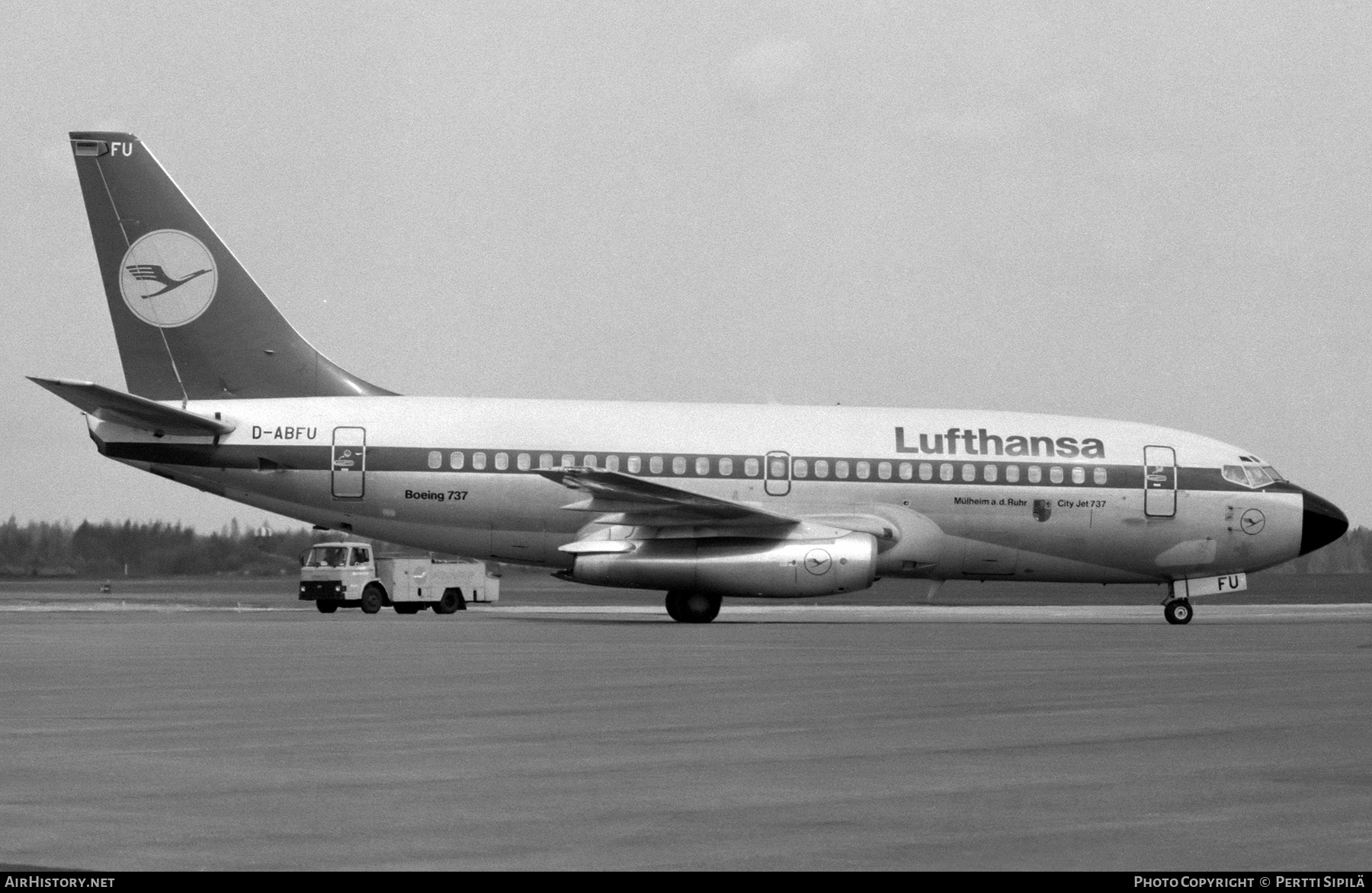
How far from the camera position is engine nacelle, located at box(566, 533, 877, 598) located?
35.0m

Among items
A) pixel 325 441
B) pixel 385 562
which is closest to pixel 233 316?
pixel 325 441

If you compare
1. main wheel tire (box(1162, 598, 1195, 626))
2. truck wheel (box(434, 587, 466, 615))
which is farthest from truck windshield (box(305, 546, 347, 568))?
main wheel tire (box(1162, 598, 1195, 626))

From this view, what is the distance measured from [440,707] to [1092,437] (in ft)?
84.9

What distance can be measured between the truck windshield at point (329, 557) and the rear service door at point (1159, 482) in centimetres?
2019

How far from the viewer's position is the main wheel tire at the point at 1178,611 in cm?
3797

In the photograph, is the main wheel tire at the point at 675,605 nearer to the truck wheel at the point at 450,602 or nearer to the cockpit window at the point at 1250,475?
the truck wheel at the point at 450,602

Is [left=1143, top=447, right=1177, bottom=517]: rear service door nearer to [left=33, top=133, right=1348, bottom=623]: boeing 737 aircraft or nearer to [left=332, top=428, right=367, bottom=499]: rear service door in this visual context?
[left=33, top=133, right=1348, bottom=623]: boeing 737 aircraft

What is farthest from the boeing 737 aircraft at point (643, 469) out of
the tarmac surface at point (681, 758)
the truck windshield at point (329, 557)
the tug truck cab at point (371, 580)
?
the tarmac surface at point (681, 758)

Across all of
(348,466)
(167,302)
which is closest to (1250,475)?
(348,466)

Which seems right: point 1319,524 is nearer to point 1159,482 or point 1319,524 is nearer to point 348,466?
point 1159,482

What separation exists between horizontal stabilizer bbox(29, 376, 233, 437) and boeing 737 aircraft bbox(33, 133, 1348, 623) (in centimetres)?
6

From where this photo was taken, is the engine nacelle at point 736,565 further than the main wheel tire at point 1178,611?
No

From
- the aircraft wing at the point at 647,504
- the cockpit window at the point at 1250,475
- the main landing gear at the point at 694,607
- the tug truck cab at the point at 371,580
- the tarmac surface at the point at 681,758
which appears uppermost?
the cockpit window at the point at 1250,475

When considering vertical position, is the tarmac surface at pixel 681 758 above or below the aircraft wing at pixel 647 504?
below
